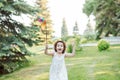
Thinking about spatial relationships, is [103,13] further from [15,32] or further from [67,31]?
[67,31]

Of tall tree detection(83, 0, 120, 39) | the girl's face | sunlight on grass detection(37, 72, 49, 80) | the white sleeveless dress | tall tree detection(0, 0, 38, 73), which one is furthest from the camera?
tall tree detection(83, 0, 120, 39)

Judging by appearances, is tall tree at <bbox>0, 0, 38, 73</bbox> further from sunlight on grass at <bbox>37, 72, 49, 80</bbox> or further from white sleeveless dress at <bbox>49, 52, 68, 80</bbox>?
white sleeveless dress at <bbox>49, 52, 68, 80</bbox>

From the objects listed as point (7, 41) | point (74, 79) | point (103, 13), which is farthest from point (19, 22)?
point (103, 13)

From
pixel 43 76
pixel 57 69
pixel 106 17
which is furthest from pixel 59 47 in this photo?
pixel 106 17

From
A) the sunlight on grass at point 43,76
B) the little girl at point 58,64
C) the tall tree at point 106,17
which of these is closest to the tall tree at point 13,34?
the sunlight on grass at point 43,76

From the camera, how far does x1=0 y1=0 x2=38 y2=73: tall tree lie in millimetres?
15883

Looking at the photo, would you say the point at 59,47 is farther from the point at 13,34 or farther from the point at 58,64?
the point at 13,34

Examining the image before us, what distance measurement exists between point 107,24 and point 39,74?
23205mm

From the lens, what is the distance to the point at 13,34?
55.5 ft

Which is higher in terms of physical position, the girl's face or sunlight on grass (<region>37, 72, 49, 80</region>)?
the girl's face

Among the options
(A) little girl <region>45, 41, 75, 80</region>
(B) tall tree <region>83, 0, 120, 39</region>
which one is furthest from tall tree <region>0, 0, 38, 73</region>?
(B) tall tree <region>83, 0, 120, 39</region>

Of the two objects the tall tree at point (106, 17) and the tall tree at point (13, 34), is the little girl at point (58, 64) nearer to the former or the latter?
the tall tree at point (13, 34)

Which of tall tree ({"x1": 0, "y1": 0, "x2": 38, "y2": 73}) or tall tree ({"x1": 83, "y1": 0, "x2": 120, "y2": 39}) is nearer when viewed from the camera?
tall tree ({"x1": 0, "y1": 0, "x2": 38, "y2": 73})

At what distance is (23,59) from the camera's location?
17.9 meters
